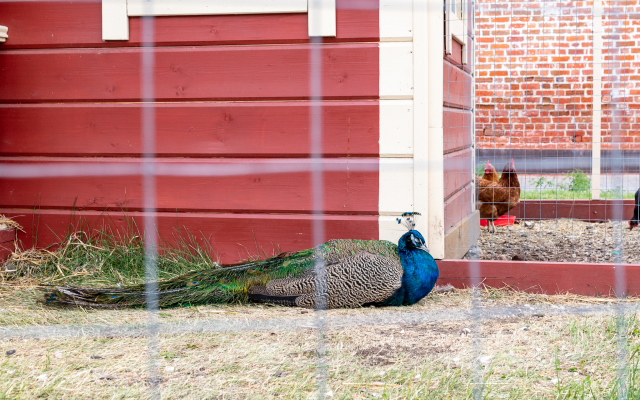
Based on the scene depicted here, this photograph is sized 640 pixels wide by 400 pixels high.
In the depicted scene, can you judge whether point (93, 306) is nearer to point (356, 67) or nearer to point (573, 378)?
point (356, 67)

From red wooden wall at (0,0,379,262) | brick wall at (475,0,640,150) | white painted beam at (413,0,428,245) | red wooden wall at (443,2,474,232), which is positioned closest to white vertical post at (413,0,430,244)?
white painted beam at (413,0,428,245)

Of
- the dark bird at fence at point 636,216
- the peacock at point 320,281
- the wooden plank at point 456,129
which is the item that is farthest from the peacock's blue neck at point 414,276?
the dark bird at fence at point 636,216

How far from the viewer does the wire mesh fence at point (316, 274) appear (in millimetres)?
2057

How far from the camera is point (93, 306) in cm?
289

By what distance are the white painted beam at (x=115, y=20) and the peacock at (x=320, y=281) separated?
1421mm

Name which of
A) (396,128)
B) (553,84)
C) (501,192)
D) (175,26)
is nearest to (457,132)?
(396,128)

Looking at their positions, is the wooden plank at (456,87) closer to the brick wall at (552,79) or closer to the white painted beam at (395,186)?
the white painted beam at (395,186)

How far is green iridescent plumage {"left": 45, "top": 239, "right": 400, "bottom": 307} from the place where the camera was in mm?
2904

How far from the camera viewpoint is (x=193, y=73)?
3.53 m

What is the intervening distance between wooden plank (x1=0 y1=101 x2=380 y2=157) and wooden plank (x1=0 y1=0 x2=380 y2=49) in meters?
0.35

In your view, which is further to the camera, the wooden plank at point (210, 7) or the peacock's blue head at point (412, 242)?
the wooden plank at point (210, 7)

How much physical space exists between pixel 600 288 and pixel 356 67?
175 cm

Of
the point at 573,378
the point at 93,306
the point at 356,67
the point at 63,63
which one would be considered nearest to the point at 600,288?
the point at 573,378

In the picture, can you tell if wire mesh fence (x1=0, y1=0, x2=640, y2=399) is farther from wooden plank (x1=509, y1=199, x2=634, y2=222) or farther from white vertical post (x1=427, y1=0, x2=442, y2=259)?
wooden plank (x1=509, y1=199, x2=634, y2=222)
